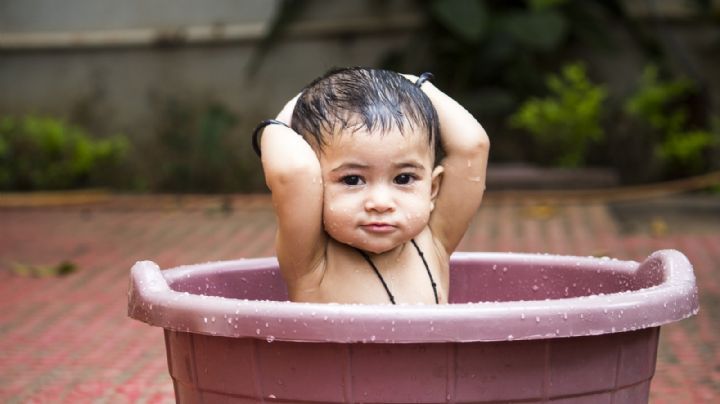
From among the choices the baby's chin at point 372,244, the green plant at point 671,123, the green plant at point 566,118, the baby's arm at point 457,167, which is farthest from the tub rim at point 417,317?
the green plant at point 671,123

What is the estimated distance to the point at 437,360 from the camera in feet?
5.26

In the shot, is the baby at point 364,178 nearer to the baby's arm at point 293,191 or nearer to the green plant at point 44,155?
the baby's arm at point 293,191

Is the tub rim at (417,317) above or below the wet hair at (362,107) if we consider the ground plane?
below

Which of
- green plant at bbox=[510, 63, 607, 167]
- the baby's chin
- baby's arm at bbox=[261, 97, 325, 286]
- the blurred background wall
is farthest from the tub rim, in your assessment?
the blurred background wall

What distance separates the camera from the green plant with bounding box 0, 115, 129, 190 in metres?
8.73

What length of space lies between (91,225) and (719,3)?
16.4 feet

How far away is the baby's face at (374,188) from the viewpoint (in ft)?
6.32

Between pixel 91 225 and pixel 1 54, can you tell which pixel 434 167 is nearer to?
pixel 91 225

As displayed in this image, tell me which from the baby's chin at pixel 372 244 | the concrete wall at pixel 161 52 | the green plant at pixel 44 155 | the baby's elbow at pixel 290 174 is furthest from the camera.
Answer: the concrete wall at pixel 161 52

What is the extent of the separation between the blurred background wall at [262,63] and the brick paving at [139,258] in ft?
2.65

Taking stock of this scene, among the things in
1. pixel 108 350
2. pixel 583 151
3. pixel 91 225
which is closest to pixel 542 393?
pixel 108 350

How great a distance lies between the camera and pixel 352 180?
76.9 inches

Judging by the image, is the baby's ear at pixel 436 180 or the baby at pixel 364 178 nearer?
the baby at pixel 364 178

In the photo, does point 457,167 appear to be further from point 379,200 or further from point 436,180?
point 379,200
